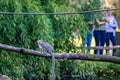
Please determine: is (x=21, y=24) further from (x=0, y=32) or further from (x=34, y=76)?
(x=34, y=76)

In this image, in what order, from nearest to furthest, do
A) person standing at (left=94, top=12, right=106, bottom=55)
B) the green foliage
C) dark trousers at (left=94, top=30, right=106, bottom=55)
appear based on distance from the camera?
the green foliage
person standing at (left=94, top=12, right=106, bottom=55)
dark trousers at (left=94, top=30, right=106, bottom=55)

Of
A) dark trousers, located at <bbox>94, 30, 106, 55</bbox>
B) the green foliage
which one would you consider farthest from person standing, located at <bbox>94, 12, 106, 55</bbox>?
the green foliage

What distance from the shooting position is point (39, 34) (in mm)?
6637

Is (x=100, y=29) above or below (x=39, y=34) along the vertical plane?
below

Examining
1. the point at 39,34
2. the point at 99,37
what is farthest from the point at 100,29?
the point at 39,34

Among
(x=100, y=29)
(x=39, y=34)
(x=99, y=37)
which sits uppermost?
(x=39, y=34)

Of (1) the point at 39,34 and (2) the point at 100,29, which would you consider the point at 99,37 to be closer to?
(2) the point at 100,29

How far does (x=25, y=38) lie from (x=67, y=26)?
882 mm

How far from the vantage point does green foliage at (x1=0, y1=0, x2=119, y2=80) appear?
649 centimetres

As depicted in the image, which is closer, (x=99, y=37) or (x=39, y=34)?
(x=39, y=34)

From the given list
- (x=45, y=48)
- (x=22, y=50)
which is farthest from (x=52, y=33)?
(x=22, y=50)

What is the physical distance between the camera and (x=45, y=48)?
16.2 ft

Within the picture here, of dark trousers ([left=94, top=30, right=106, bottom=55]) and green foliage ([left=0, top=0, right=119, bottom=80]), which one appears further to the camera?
dark trousers ([left=94, top=30, right=106, bottom=55])

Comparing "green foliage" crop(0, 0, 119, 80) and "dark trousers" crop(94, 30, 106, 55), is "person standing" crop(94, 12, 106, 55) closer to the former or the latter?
"dark trousers" crop(94, 30, 106, 55)
